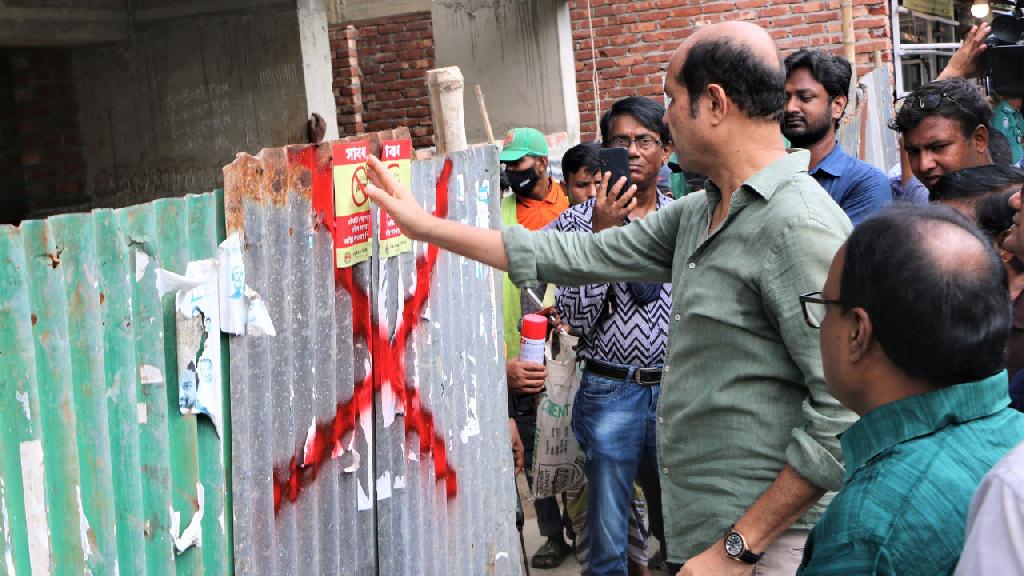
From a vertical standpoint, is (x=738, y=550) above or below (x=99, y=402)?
below

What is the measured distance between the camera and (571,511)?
512cm

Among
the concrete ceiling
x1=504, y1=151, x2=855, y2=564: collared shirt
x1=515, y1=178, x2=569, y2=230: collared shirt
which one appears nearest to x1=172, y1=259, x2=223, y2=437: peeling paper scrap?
x1=504, y1=151, x2=855, y2=564: collared shirt

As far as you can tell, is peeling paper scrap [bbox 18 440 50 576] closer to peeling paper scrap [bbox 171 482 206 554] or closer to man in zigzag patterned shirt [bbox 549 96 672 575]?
peeling paper scrap [bbox 171 482 206 554]

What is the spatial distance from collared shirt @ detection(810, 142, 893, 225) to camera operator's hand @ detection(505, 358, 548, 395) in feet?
4.20

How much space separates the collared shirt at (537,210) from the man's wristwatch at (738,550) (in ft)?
12.7

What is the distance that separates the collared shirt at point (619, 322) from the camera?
429cm

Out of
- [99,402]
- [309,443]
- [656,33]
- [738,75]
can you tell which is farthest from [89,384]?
[656,33]

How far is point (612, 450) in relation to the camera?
4.36 m

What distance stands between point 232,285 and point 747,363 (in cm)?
114

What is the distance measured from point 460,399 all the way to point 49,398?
1.71 m

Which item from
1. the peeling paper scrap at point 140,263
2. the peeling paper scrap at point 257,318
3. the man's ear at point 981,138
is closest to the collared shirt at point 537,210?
the man's ear at point 981,138

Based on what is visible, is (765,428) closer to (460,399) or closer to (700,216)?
(700,216)

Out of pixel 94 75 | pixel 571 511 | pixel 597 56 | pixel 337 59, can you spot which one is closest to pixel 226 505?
pixel 571 511

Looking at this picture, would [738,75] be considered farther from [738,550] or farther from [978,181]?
[978,181]
